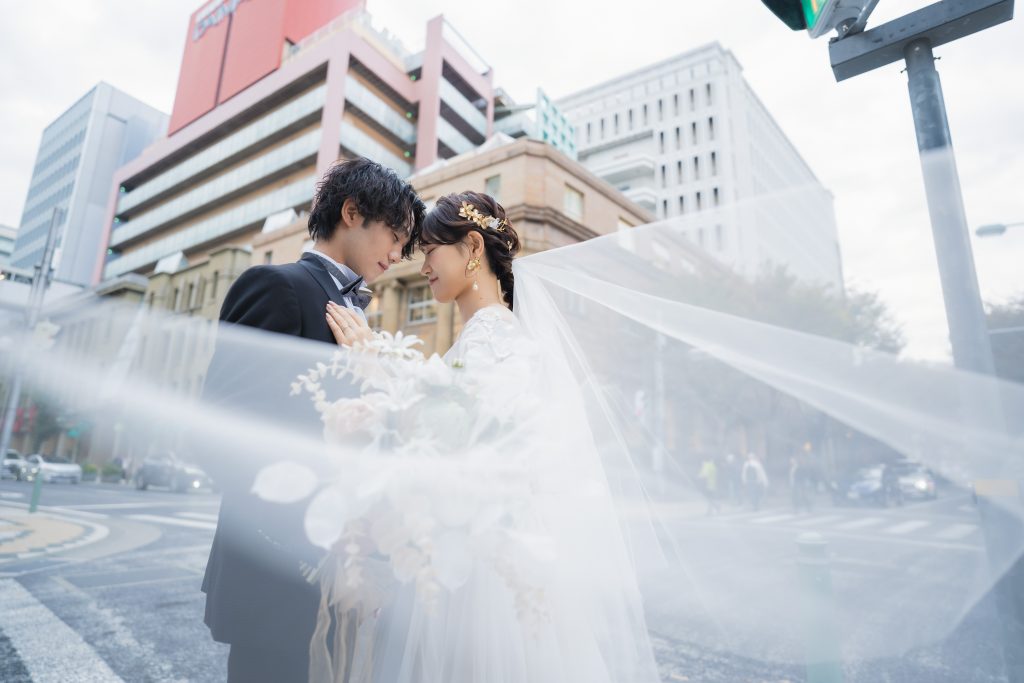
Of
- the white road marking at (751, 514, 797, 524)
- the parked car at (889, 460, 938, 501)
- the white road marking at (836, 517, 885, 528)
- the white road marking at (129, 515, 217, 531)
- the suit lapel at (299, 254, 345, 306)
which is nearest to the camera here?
the suit lapel at (299, 254, 345, 306)

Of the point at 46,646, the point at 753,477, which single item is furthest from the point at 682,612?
the point at 753,477

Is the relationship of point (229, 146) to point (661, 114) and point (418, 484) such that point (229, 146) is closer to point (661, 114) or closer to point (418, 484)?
point (661, 114)

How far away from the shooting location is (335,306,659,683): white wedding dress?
5.34ft

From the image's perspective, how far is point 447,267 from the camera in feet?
8.00

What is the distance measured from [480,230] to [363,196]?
26.8 inches

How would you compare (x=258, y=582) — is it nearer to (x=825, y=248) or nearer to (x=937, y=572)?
(x=825, y=248)

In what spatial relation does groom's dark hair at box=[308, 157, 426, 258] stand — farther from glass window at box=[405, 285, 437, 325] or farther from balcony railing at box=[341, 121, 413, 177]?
balcony railing at box=[341, 121, 413, 177]

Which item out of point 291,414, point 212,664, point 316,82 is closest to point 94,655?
point 212,664

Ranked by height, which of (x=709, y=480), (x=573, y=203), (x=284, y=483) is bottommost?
(x=709, y=480)

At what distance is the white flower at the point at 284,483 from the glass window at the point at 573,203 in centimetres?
2261

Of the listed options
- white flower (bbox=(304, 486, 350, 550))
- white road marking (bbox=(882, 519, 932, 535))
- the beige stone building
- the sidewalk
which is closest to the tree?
white flower (bbox=(304, 486, 350, 550))

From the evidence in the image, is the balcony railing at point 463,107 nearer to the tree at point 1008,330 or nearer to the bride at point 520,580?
the tree at point 1008,330

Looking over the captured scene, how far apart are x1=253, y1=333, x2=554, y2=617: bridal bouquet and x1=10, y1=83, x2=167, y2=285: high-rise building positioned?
7056cm

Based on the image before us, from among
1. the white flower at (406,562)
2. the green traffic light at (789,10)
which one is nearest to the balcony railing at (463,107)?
the green traffic light at (789,10)
